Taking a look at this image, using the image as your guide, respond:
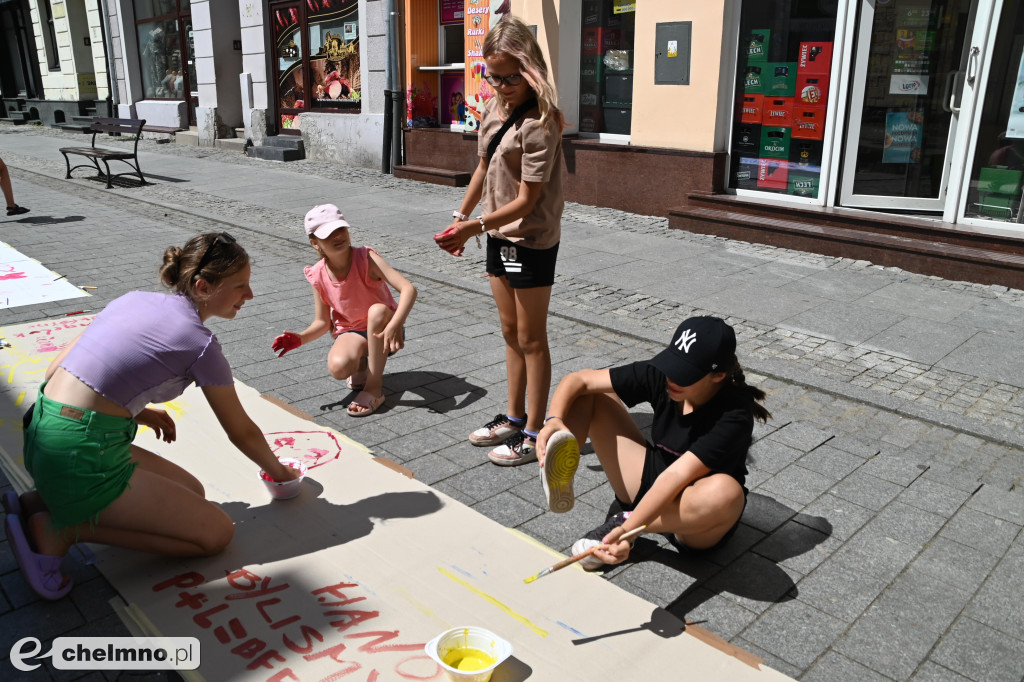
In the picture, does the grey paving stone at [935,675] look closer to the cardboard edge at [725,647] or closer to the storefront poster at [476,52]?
the cardboard edge at [725,647]

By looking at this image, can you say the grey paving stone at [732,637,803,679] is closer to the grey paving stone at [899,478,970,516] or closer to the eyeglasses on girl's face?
the grey paving stone at [899,478,970,516]

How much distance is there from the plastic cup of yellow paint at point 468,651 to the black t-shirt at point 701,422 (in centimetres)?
87

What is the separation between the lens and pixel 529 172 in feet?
11.1

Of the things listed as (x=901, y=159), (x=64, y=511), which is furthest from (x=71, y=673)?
(x=901, y=159)

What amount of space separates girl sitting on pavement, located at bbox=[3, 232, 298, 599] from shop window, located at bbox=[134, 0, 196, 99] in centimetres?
1822

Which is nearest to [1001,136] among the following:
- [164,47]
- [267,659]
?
[267,659]

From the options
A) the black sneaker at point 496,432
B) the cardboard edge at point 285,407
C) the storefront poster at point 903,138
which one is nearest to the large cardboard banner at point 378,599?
the black sneaker at point 496,432

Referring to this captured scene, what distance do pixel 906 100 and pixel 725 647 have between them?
6.81 m

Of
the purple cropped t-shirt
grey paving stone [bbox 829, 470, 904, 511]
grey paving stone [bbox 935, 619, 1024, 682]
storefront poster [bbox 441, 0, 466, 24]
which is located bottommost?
grey paving stone [bbox 935, 619, 1024, 682]

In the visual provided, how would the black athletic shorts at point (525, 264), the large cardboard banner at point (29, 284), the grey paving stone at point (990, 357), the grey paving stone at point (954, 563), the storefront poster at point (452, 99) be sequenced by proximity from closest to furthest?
the grey paving stone at point (954, 563) → the black athletic shorts at point (525, 264) → the grey paving stone at point (990, 357) → the large cardboard banner at point (29, 284) → the storefront poster at point (452, 99)

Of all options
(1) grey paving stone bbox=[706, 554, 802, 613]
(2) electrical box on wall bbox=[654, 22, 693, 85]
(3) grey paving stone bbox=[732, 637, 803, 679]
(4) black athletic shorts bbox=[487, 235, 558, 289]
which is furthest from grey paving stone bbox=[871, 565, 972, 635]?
(2) electrical box on wall bbox=[654, 22, 693, 85]

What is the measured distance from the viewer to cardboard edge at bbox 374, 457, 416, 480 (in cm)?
357

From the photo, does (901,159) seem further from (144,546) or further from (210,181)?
(210,181)

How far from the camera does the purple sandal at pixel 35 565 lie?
264 cm
